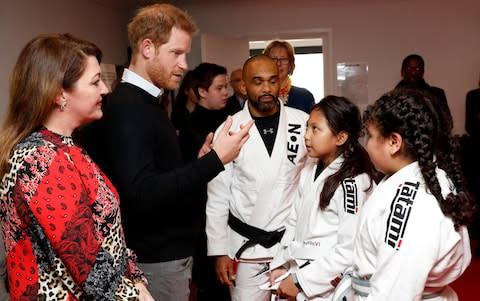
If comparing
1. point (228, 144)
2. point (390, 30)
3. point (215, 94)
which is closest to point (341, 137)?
point (228, 144)

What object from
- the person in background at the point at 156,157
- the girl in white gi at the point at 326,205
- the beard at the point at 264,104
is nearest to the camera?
the person in background at the point at 156,157

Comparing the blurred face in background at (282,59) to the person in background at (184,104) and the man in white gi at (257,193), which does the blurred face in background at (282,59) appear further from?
the man in white gi at (257,193)

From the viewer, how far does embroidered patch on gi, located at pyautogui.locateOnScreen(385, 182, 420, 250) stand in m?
1.22

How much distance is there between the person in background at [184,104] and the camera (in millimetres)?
3246

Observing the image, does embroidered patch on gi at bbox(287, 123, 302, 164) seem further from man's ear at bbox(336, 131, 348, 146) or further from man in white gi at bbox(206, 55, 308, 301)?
man's ear at bbox(336, 131, 348, 146)

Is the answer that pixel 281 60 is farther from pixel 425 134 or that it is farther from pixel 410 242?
pixel 410 242

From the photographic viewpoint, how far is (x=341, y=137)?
184 centimetres

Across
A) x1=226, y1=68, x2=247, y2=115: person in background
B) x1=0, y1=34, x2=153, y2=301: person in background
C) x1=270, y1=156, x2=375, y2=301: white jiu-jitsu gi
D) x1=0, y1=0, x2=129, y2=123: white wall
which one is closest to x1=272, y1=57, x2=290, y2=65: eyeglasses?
x1=226, y1=68, x2=247, y2=115: person in background

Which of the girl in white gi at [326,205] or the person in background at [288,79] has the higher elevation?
the person in background at [288,79]

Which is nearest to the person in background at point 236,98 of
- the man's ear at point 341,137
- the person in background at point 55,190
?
the man's ear at point 341,137

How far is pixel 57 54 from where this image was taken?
1.14m

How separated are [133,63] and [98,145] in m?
0.31

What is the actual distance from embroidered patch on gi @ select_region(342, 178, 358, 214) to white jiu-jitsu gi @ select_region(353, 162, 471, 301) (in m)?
0.34

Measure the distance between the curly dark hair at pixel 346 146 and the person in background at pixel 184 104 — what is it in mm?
1480
